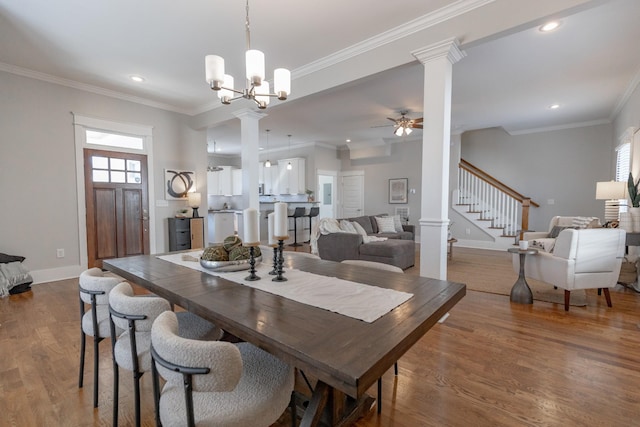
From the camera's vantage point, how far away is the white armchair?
2.93 metres

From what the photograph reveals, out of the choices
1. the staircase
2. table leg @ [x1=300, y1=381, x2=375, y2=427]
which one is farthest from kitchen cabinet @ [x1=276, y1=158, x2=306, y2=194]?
table leg @ [x1=300, y1=381, x2=375, y2=427]

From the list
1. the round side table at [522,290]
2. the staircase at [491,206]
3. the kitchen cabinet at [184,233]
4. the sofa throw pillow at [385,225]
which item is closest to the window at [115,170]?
the kitchen cabinet at [184,233]

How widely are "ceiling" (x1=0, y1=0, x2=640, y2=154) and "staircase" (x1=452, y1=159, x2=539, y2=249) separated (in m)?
2.04

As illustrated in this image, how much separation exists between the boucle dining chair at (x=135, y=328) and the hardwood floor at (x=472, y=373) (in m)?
0.42

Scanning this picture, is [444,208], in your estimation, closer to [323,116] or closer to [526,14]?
[526,14]

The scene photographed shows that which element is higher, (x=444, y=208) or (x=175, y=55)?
(x=175, y=55)

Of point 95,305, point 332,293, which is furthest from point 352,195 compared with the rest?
point 95,305

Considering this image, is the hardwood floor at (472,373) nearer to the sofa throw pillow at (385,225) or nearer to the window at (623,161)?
the window at (623,161)

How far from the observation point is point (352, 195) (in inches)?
357

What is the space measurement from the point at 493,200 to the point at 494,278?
3212 millimetres

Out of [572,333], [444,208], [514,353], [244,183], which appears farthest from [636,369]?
[244,183]

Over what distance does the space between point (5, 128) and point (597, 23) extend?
22.1ft

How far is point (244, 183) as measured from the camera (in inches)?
178

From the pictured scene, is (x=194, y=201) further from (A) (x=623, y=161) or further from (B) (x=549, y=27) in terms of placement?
(A) (x=623, y=161)
